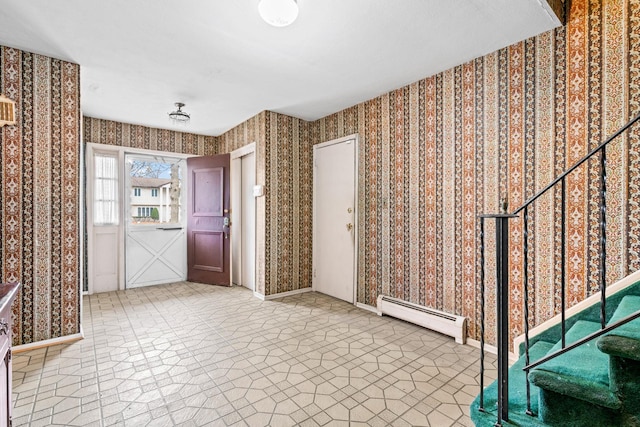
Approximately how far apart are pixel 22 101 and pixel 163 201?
2.74 m

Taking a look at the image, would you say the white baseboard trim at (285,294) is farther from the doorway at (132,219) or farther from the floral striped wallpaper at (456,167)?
the doorway at (132,219)

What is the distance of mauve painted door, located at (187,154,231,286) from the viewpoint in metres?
4.81

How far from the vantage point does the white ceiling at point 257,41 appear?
205cm

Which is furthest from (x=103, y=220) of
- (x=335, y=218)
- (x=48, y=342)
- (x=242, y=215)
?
(x=335, y=218)

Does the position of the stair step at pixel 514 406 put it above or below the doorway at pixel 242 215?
below

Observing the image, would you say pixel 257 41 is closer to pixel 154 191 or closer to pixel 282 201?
pixel 282 201

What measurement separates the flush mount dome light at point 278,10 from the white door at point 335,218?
6.81 ft

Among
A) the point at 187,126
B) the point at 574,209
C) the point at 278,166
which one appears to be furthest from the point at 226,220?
the point at 574,209

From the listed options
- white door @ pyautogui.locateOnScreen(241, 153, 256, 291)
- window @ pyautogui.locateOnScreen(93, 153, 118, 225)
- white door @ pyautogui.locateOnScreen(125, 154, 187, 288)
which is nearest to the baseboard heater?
white door @ pyautogui.locateOnScreen(241, 153, 256, 291)

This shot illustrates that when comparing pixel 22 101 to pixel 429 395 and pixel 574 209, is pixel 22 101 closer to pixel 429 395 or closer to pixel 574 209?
pixel 429 395

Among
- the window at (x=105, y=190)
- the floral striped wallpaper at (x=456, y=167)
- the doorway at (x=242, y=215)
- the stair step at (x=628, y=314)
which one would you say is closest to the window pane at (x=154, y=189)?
the window at (x=105, y=190)

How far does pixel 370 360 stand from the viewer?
95.9 inches

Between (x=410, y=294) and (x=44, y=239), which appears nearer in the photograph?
(x=44, y=239)

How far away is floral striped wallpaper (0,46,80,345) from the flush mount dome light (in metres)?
2.19
